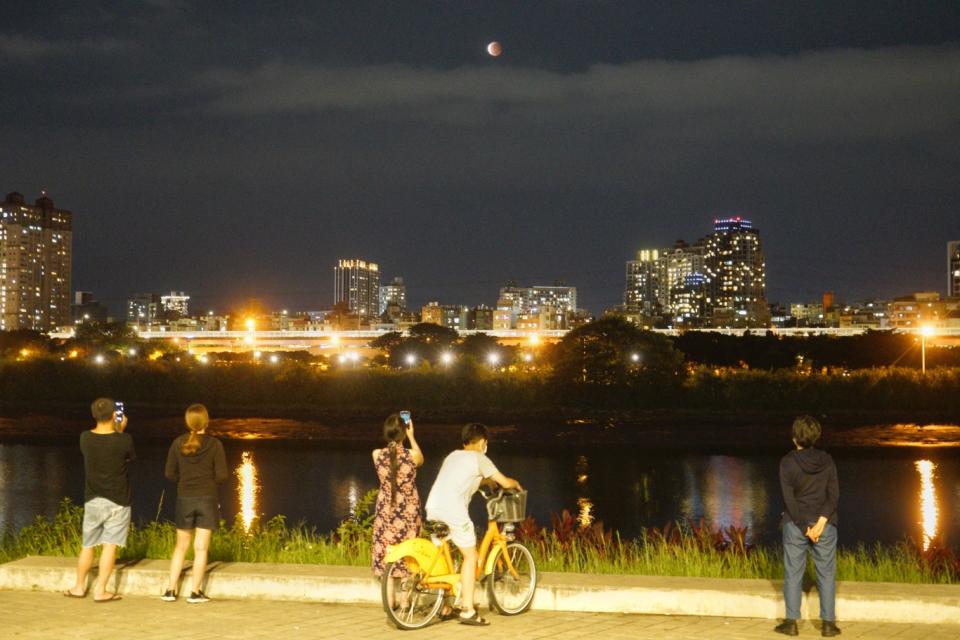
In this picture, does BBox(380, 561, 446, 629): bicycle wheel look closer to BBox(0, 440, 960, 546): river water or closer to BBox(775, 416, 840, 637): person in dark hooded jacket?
BBox(775, 416, 840, 637): person in dark hooded jacket

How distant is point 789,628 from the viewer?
358 inches

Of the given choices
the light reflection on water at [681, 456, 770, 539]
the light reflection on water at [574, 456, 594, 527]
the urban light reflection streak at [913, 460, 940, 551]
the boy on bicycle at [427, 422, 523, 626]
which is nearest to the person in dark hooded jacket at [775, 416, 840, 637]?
the boy on bicycle at [427, 422, 523, 626]

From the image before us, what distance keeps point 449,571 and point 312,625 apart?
136 cm

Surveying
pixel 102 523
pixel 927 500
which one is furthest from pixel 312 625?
pixel 927 500

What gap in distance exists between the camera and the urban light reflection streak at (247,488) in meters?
30.9

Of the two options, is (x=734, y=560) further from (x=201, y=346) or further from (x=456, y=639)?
(x=201, y=346)

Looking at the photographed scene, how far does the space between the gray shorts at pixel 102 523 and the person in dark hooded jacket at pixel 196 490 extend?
0.65m

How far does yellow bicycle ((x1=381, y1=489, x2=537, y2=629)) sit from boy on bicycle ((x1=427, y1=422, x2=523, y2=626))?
15cm

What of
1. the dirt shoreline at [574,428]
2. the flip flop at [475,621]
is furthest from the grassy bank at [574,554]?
the dirt shoreline at [574,428]

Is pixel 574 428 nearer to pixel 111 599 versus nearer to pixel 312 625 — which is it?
pixel 111 599

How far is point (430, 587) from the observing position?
9.57m

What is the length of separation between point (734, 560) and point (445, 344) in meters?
104

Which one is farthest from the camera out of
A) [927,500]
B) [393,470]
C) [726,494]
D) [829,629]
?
[726,494]

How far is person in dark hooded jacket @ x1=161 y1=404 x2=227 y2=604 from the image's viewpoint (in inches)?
406
